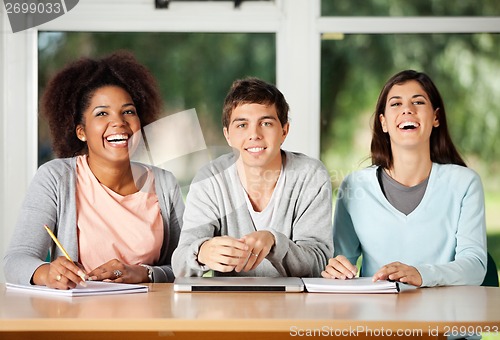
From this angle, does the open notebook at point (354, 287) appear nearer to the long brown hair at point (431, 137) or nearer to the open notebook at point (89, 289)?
the open notebook at point (89, 289)

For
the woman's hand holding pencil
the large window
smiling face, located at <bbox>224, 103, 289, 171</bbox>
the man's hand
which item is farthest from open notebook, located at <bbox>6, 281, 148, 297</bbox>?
the large window

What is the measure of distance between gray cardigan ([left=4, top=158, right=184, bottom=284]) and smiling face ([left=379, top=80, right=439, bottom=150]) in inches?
27.5

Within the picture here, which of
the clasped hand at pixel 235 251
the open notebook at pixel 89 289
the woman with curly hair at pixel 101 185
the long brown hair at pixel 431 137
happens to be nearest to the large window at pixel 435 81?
the long brown hair at pixel 431 137

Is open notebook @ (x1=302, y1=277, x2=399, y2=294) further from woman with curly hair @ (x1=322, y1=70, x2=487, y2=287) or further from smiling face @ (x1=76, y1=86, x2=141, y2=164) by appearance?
smiling face @ (x1=76, y1=86, x2=141, y2=164)

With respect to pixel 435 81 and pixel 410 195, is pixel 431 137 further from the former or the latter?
pixel 435 81

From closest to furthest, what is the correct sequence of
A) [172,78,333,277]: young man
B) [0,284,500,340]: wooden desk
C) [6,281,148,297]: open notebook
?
[0,284,500,340]: wooden desk, [6,281,148,297]: open notebook, [172,78,333,277]: young man

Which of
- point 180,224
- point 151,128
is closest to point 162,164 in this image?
point 151,128

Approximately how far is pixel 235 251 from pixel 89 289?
35 centimetres

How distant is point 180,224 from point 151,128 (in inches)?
13.8

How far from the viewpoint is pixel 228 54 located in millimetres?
3361

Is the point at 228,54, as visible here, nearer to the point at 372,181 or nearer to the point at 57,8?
the point at 57,8

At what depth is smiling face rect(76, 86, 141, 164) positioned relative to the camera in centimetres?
227

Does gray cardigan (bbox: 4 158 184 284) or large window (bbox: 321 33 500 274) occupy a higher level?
large window (bbox: 321 33 500 274)

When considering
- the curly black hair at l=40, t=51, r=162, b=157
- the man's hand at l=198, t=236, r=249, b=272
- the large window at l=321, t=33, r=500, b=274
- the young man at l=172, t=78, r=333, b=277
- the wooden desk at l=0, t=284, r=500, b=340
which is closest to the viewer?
the wooden desk at l=0, t=284, r=500, b=340
